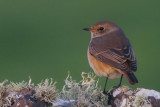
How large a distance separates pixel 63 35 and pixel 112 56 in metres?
10.00

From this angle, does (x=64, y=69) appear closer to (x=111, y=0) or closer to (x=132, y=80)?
(x=132, y=80)

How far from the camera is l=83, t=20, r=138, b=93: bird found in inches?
319

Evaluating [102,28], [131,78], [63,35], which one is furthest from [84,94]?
[63,35]

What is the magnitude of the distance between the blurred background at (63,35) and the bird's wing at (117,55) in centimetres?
409

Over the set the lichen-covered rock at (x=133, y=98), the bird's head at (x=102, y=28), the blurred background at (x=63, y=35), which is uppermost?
the blurred background at (x=63, y=35)

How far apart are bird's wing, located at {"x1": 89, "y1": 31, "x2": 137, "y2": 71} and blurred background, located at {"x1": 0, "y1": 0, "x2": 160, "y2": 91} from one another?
4095 millimetres

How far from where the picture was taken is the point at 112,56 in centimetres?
844

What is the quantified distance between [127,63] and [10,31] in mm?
11157

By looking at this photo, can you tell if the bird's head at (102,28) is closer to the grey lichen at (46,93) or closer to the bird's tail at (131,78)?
the bird's tail at (131,78)

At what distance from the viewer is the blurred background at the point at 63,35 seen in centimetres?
1484

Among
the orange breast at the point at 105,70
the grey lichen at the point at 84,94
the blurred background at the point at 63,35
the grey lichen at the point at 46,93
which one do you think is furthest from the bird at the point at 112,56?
the blurred background at the point at 63,35

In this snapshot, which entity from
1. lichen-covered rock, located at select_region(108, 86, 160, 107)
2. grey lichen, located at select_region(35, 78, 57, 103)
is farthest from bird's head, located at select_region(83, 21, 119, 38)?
grey lichen, located at select_region(35, 78, 57, 103)

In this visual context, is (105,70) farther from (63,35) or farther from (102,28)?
(63,35)

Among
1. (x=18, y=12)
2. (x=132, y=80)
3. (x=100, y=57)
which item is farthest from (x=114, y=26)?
(x=18, y=12)
